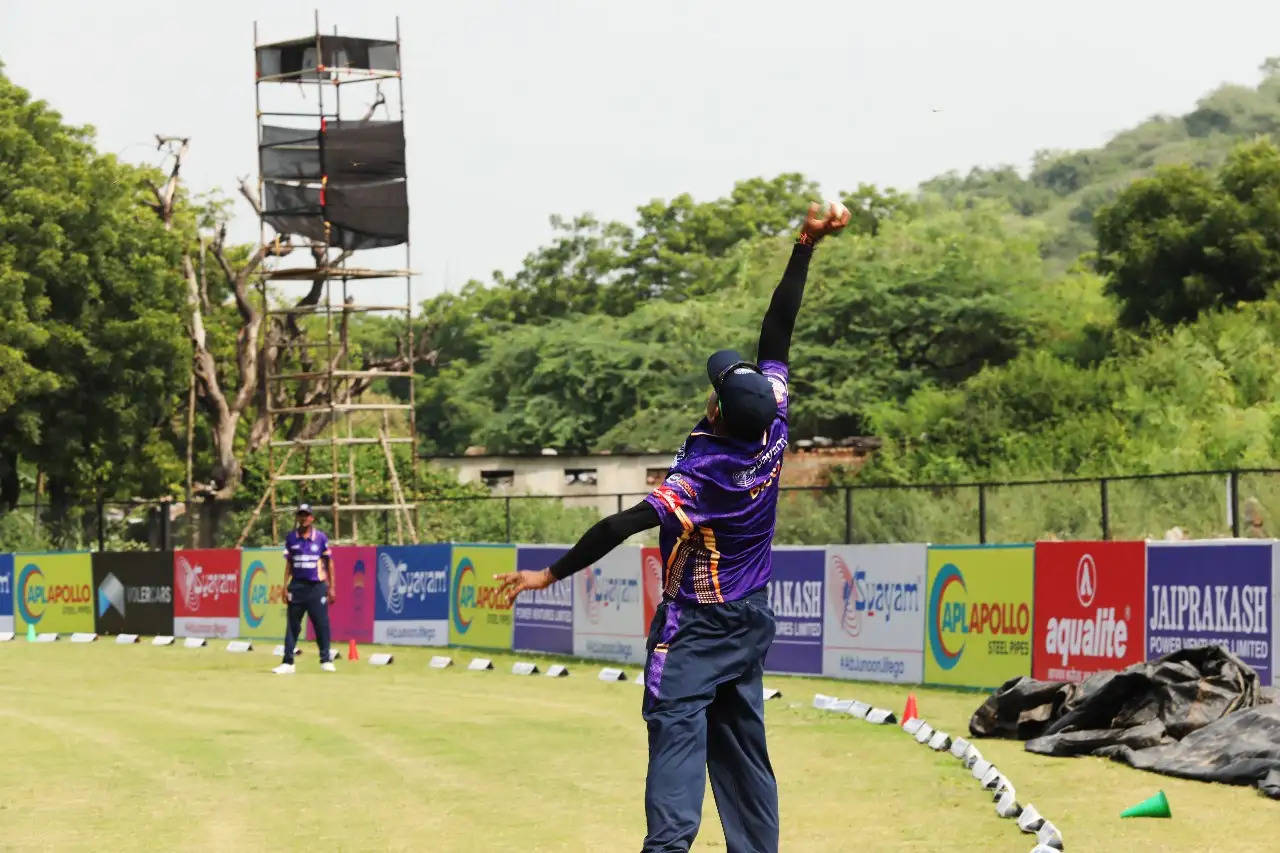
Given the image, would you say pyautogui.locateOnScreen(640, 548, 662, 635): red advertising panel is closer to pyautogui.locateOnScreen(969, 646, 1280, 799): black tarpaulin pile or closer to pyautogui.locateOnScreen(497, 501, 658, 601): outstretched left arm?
pyautogui.locateOnScreen(969, 646, 1280, 799): black tarpaulin pile

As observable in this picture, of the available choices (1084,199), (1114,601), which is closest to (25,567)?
(1114,601)

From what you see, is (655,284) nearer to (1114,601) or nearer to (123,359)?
(123,359)

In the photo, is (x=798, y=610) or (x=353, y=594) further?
(x=353, y=594)

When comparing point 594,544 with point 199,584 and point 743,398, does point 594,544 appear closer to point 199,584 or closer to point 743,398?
point 743,398

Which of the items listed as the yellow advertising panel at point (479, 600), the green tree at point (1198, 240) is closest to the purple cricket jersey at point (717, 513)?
the yellow advertising panel at point (479, 600)

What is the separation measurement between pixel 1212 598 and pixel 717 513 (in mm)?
10081

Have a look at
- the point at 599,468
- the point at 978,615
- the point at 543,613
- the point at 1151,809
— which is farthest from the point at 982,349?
the point at 1151,809

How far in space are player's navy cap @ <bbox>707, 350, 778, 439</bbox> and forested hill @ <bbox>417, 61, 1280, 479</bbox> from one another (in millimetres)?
33991

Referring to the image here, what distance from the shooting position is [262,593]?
3142 centimetres

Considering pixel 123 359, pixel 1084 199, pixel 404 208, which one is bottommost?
pixel 123 359

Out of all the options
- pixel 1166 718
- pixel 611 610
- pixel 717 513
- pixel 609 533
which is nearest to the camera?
pixel 609 533

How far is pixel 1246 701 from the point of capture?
1318 centimetres

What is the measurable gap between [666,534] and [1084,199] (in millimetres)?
159706

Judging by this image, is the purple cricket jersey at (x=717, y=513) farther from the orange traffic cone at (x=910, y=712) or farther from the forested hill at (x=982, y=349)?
the forested hill at (x=982, y=349)
